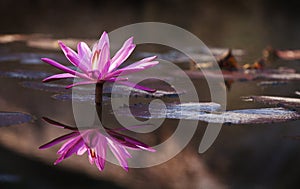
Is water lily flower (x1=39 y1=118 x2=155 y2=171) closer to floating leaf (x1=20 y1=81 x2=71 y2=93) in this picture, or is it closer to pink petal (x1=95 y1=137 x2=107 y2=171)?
pink petal (x1=95 y1=137 x2=107 y2=171)

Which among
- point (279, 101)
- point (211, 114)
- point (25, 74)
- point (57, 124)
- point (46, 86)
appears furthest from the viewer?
point (25, 74)

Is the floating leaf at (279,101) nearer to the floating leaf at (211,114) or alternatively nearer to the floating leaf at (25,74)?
the floating leaf at (211,114)

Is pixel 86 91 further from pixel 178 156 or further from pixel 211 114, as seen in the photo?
pixel 178 156

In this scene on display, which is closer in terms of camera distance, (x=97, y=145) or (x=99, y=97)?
(x=97, y=145)

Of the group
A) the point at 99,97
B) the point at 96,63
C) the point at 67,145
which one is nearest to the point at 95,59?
the point at 96,63

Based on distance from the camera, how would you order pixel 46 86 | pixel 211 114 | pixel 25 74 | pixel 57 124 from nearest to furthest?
1. pixel 57 124
2. pixel 211 114
3. pixel 46 86
4. pixel 25 74

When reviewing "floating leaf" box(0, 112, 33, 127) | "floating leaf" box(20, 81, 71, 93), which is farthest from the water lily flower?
"floating leaf" box(20, 81, 71, 93)

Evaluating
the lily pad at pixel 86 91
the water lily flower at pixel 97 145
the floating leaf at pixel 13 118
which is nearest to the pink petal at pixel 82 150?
the water lily flower at pixel 97 145
